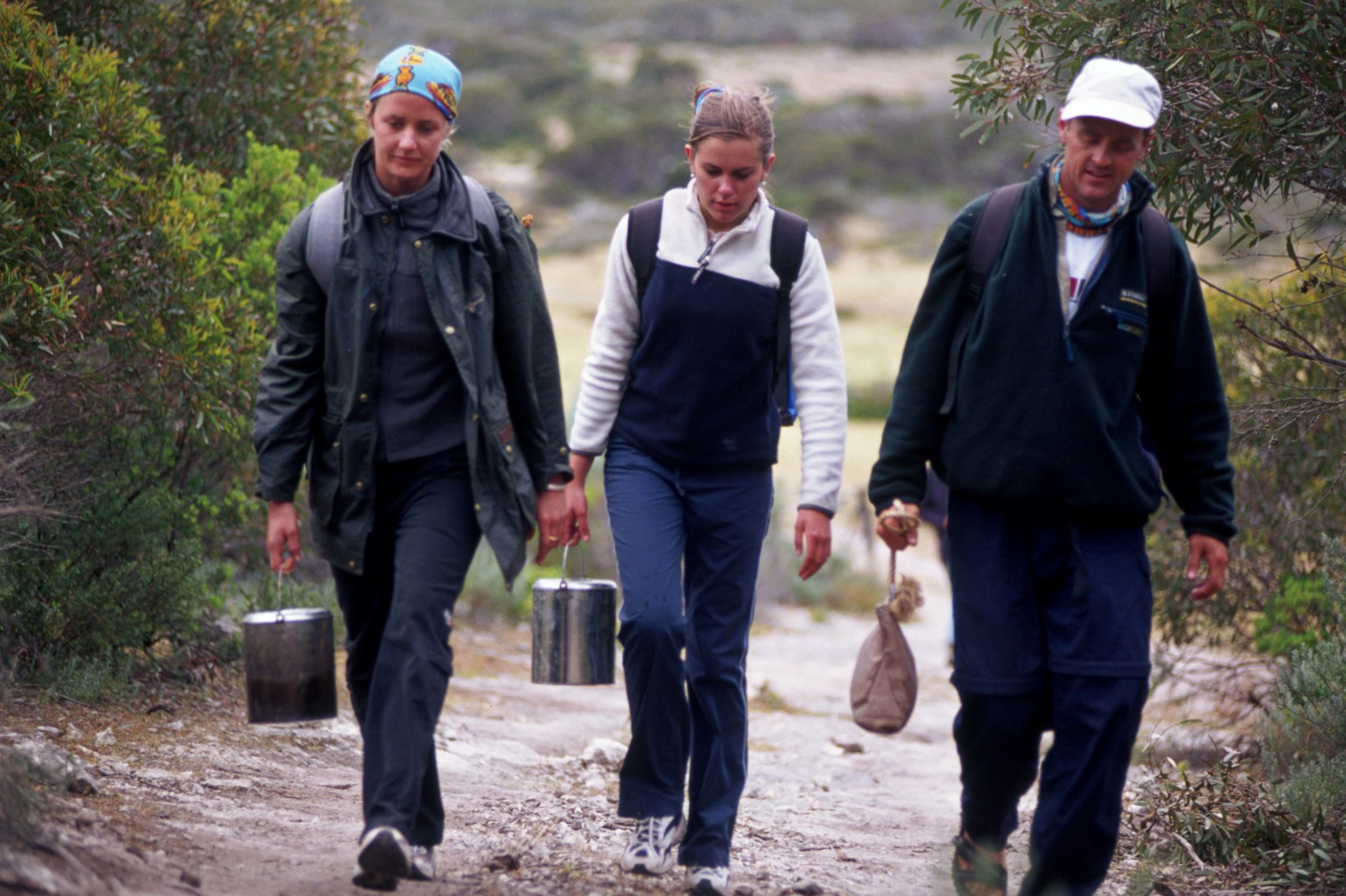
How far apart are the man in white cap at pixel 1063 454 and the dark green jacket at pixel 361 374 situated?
100cm

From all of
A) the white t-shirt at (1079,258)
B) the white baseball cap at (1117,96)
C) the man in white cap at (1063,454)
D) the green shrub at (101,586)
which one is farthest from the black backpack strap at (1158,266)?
the green shrub at (101,586)

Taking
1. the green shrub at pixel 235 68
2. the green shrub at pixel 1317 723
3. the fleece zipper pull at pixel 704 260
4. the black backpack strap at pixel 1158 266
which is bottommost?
the green shrub at pixel 1317 723

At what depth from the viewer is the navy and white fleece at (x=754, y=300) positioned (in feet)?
13.9

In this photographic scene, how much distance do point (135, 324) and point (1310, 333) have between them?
214 inches

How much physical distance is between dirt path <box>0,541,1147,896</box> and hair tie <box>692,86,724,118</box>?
2.16 m

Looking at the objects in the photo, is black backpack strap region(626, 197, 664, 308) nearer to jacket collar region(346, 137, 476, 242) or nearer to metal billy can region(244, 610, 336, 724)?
jacket collar region(346, 137, 476, 242)

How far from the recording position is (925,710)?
931cm

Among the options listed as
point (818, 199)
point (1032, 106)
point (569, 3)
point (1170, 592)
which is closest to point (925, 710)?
point (1170, 592)

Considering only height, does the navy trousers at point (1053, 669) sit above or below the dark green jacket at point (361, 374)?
below

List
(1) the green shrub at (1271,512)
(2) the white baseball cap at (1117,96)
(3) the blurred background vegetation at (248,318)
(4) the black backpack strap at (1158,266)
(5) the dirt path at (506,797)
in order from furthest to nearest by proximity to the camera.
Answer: (1) the green shrub at (1271,512) < (3) the blurred background vegetation at (248,318) < (5) the dirt path at (506,797) < (4) the black backpack strap at (1158,266) < (2) the white baseball cap at (1117,96)

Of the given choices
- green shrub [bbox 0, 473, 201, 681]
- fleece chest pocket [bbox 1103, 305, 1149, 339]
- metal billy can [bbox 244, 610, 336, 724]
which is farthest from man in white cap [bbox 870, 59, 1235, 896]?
green shrub [bbox 0, 473, 201, 681]

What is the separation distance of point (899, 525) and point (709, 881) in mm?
1125

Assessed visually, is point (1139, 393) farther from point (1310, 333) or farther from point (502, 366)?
point (1310, 333)

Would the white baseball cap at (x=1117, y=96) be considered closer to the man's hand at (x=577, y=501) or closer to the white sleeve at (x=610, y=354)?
the white sleeve at (x=610, y=354)
